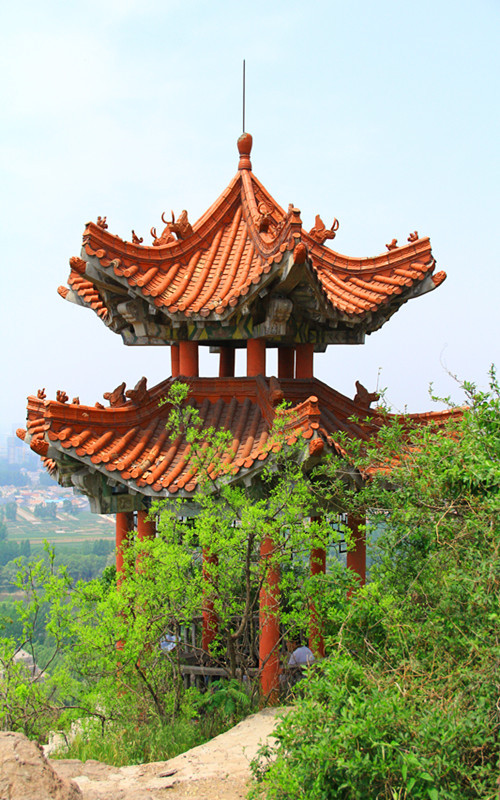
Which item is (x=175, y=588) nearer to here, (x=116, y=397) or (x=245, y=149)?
(x=116, y=397)

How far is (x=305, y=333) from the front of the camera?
31.9ft

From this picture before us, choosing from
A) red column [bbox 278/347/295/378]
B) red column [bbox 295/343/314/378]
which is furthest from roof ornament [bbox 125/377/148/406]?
red column [bbox 278/347/295/378]

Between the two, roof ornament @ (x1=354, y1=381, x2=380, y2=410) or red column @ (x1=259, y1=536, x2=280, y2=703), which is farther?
roof ornament @ (x1=354, y1=381, x2=380, y2=410)

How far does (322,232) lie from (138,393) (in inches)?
144

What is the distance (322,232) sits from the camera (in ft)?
35.1

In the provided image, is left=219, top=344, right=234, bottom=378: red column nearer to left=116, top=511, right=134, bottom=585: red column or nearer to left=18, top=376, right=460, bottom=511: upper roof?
left=18, top=376, right=460, bottom=511: upper roof

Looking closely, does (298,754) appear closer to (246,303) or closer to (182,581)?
(182,581)

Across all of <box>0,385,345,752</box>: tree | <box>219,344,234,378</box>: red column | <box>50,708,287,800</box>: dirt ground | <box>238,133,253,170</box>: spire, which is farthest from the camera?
<box>219,344,234,378</box>: red column

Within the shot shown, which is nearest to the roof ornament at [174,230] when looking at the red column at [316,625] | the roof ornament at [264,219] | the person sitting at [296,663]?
the roof ornament at [264,219]

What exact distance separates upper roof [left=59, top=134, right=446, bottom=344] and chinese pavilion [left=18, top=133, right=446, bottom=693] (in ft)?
0.06

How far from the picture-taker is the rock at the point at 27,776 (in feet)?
16.3

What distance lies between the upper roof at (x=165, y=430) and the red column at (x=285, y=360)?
1.45 meters

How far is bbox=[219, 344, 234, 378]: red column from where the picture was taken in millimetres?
11461

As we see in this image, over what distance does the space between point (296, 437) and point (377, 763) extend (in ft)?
11.1
